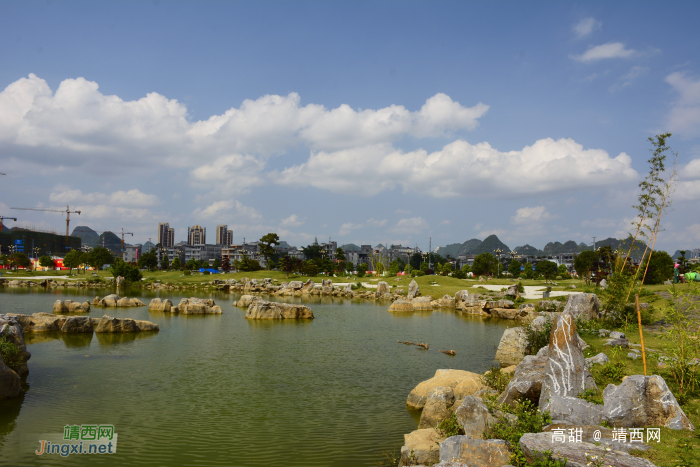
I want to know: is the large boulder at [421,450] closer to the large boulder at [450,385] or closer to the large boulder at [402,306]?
the large boulder at [450,385]

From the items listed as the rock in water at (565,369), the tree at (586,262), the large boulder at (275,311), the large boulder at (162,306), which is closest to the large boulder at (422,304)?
the large boulder at (275,311)

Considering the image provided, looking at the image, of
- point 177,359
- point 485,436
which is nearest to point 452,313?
point 177,359

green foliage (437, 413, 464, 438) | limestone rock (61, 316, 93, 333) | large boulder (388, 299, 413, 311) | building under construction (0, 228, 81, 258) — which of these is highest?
building under construction (0, 228, 81, 258)

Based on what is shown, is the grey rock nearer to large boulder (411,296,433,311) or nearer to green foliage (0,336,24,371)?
green foliage (0,336,24,371)

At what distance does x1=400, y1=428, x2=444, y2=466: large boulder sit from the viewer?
395 inches

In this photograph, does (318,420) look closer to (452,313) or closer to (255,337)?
(255,337)

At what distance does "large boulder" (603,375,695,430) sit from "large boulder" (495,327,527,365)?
12.3 metres

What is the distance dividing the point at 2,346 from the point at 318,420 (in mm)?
12676

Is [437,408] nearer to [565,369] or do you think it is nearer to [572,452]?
[565,369]

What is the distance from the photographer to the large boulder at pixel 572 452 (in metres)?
7.02

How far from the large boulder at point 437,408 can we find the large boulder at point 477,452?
3.58 meters

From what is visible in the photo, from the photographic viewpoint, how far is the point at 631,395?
8.92 metres

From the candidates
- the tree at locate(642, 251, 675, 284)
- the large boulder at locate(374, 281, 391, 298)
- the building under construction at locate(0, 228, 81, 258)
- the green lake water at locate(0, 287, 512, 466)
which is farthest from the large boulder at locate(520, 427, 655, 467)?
the building under construction at locate(0, 228, 81, 258)

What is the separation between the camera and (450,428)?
1084 centimetres
